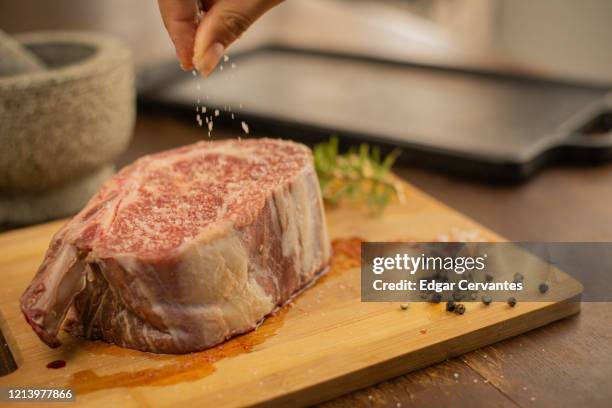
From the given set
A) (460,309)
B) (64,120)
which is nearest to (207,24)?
(64,120)

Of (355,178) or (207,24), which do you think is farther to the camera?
(355,178)

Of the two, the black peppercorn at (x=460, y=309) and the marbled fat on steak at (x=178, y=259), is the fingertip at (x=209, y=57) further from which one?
the black peppercorn at (x=460, y=309)

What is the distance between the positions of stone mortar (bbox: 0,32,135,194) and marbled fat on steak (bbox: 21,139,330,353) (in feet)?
1.34

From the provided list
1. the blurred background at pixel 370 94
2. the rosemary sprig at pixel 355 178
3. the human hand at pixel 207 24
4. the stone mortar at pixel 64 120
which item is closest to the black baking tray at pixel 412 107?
the blurred background at pixel 370 94

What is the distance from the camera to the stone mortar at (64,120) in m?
2.13

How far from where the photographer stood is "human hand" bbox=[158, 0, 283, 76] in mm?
1647

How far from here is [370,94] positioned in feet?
10.3

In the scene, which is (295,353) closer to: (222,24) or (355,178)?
(222,24)

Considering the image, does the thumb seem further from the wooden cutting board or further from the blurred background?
the wooden cutting board

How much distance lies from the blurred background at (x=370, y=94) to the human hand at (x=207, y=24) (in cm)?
24

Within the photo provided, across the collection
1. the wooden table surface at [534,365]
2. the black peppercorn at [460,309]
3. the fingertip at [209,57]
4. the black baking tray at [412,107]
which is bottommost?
the wooden table surface at [534,365]

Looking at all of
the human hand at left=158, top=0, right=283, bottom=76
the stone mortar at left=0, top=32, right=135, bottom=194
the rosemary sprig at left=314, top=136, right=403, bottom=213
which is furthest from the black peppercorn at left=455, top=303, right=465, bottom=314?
the stone mortar at left=0, top=32, right=135, bottom=194

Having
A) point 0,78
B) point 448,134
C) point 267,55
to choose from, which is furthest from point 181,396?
point 267,55

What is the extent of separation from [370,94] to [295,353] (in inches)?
67.7
